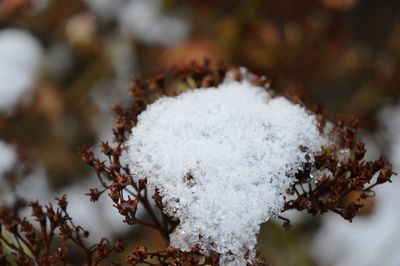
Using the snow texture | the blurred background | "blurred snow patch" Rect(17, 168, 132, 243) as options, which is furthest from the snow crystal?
"blurred snow patch" Rect(17, 168, 132, 243)

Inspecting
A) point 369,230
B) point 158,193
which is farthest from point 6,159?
point 369,230

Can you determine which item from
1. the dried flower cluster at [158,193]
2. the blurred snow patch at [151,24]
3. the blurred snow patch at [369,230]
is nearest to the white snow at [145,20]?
the blurred snow patch at [151,24]

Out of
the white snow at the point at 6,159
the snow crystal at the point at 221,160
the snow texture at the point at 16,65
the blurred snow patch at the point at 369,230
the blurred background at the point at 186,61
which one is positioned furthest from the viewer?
the blurred snow patch at the point at 369,230

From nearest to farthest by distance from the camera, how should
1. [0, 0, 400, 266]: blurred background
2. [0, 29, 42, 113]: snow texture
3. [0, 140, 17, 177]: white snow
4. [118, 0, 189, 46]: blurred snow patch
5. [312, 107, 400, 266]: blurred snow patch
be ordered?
[0, 140, 17, 177]: white snow
[0, 29, 42, 113]: snow texture
[0, 0, 400, 266]: blurred background
[312, 107, 400, 266]: blurred snow patch
[118, 0, 189, 46]: blurred snow patch

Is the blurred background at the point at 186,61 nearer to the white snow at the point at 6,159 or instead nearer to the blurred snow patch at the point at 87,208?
the blurred snow patch at the point at 87,208

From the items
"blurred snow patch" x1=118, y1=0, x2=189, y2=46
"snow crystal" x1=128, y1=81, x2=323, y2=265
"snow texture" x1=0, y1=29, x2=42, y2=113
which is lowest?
"snow crystal" x1=128, y1=81, x2=323, y2=265

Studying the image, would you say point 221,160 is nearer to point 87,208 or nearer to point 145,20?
point 87,208

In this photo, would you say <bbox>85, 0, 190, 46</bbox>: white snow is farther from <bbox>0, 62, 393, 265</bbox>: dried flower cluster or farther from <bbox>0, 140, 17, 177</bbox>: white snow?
<bbox>0, 62, 393, 265</bbox>: dried flower cluster
